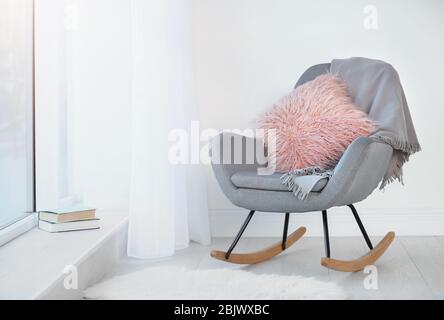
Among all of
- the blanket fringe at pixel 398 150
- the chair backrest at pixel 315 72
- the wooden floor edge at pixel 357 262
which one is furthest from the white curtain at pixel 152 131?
the blanket fringe at pixel 398 150

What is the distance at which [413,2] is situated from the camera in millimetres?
3514

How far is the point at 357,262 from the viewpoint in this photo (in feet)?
8.70

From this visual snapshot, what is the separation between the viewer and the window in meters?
2.61

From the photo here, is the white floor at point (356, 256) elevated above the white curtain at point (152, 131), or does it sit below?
below

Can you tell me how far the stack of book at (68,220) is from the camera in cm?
277

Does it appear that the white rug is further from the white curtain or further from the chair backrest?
the chair backrest

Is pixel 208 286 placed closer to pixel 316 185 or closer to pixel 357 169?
pixel 316 185

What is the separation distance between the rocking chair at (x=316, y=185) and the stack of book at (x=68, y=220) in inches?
23.5

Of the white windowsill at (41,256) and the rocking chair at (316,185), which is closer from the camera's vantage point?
the white windowsill at (41,256)

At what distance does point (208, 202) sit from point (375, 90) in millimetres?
1202

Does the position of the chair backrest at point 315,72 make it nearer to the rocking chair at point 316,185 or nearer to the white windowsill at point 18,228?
the rocking chair at point 316,185

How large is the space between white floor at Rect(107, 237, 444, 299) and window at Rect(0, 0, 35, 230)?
54 centimetres

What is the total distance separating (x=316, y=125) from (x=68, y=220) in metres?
1.17
